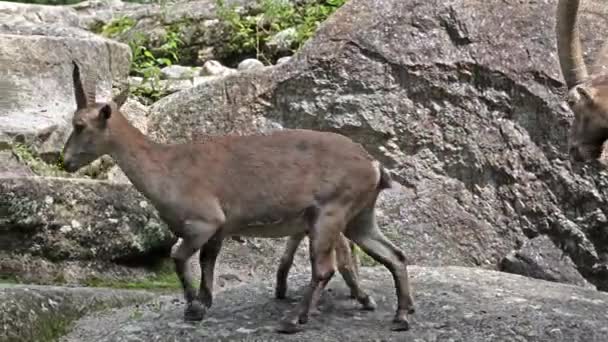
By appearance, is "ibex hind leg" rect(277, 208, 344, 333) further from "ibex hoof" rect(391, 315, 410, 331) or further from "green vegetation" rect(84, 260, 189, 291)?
"green vegetation" rect(84, 260, 189, 291)

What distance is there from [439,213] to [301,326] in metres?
3.35

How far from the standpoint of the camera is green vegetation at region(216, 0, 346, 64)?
42.1ft

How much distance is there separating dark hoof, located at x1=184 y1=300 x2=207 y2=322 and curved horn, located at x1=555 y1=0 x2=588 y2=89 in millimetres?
3442

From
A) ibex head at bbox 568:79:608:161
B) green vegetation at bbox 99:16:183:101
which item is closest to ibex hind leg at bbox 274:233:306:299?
ibex head at bbox 568:79:608:161

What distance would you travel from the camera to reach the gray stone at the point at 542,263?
31.1ft

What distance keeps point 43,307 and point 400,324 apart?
2.31m

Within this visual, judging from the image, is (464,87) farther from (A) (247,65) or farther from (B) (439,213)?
(A) (247,65)

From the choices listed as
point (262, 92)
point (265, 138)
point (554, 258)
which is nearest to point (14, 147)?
point (262, 92)

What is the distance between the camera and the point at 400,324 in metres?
6.87

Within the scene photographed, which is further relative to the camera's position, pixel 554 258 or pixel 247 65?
pixel 247 65

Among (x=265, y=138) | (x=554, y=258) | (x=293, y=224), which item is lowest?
(x=554, y=258)

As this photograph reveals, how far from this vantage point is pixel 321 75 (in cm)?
1003

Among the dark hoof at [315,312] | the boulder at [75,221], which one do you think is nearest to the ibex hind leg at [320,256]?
the dark hoof at [315,312]

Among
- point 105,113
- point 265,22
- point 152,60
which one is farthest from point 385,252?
point 265,22
